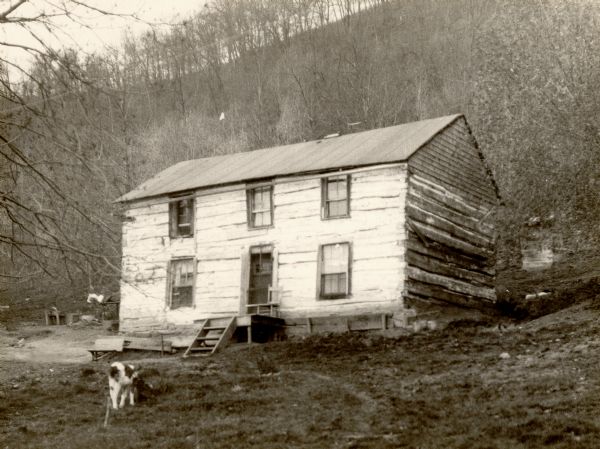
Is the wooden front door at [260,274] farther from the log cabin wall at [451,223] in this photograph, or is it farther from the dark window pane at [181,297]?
the log cabin wall at [451,223]

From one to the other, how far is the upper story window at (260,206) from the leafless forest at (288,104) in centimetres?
408

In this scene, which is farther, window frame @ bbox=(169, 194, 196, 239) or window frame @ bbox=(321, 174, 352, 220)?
window frame @ bbox=(169, 194, 196, 239)

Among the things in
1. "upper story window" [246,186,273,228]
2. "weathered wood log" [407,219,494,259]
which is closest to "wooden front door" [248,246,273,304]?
"upper story window" [246,186,273,228]

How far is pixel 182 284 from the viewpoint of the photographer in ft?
90.0

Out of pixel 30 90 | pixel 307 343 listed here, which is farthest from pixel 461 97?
pixel 30 90

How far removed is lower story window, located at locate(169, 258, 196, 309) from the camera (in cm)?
2716

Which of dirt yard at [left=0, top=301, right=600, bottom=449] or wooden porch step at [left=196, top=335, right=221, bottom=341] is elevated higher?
wooden porch step at [left=196, top=335, right=221, bottom=341]

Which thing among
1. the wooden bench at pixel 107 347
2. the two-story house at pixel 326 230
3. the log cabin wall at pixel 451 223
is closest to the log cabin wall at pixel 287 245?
the two-story house at pixel 326 230

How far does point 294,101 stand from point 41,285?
2201 cm

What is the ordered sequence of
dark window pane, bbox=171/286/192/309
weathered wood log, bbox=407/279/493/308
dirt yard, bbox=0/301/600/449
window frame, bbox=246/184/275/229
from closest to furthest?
dirt yard, bbox=0/301/600/449, weathered wood log, bbox=407/279/493/308, window frame, bbox=246/184/275/229, dark window pane, bbox=171/286/192/309

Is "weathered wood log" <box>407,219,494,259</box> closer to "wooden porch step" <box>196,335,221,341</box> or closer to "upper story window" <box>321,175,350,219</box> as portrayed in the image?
"upper story window" <box>321,175,350,219</box>

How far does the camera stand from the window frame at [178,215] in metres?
27.7

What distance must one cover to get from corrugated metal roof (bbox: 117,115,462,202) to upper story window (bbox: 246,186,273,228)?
60 centimetres

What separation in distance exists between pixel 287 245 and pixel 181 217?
5.02 m
